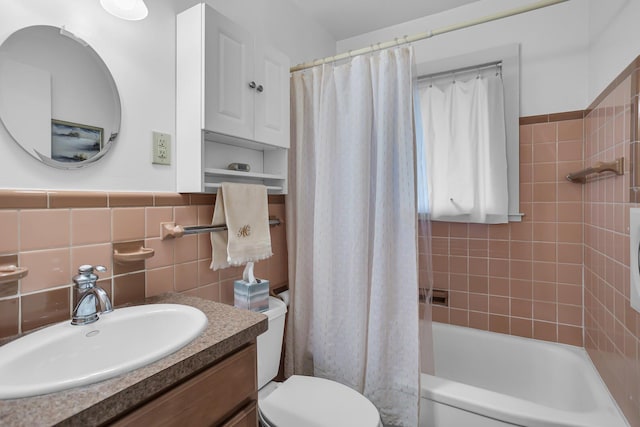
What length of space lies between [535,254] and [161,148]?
6.80 feet

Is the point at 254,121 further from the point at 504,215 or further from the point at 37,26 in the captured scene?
the point at 504,215

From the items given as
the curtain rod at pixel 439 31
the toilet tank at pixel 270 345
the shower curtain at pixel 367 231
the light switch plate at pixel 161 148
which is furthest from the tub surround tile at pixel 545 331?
the light switch plate at pixel 161 148

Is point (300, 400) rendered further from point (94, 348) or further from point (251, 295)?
point (94, 348)

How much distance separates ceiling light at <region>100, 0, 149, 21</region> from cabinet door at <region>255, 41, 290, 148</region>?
1.64 feet

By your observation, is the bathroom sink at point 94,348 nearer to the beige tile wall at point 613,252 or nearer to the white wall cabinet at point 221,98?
the white wall cabinet at point 221,98

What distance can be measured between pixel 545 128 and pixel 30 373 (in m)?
2.43

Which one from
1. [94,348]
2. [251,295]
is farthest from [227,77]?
[94,348]

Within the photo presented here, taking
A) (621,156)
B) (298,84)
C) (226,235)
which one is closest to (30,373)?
(226,235)

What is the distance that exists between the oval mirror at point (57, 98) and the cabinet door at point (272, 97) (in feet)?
1.89

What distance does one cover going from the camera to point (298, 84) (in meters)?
1.73

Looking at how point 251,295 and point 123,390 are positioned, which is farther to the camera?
point 251,295

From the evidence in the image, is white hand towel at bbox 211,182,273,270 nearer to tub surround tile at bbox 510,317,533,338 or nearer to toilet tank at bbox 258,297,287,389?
toilet tank at bbox 258,297,287,389

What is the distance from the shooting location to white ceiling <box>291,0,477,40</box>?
6.53 ft

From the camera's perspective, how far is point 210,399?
0.79 meters
